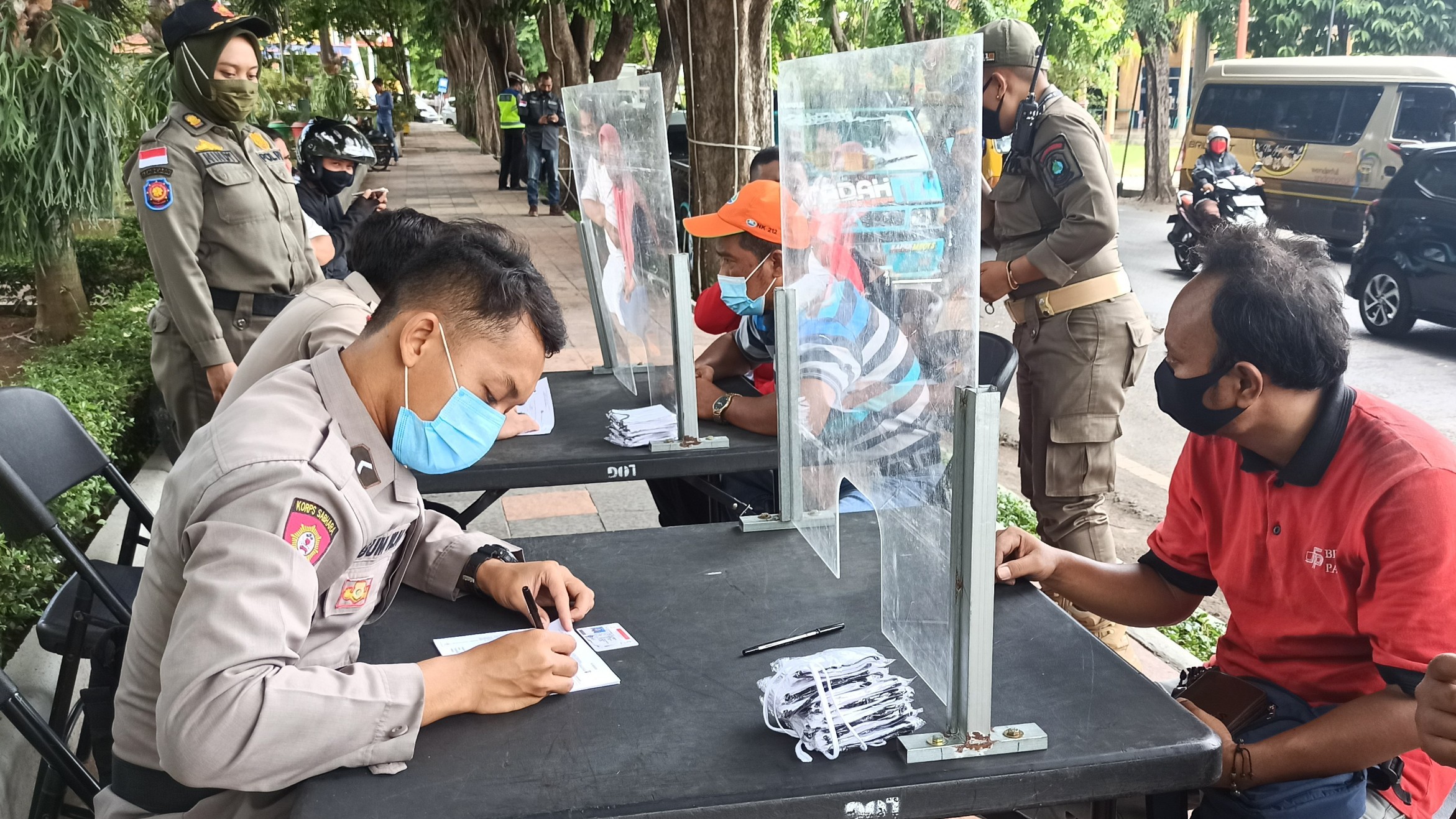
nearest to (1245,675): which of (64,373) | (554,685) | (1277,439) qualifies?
(1277,439)

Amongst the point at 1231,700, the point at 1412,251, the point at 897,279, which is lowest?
the point at 1412,251

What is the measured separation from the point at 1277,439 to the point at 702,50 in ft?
15.7

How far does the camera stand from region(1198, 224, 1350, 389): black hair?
168 centimetres

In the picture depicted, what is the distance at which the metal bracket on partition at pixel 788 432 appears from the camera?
81.7 inches

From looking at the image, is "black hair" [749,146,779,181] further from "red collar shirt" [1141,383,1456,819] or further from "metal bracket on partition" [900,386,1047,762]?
"metal bracket on partition" [900,386,1047,762]

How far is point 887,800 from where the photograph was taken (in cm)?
136

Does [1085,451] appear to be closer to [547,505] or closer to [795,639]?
[795,639]

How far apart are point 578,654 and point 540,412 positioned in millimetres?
1357

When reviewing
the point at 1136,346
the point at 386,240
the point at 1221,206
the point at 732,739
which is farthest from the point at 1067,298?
the point at 1221,206

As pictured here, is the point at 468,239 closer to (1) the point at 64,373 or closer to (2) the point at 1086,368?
(2) the point at 1086,368

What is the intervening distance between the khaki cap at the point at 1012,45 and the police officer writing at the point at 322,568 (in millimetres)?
2151

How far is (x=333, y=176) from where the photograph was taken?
5.09 m

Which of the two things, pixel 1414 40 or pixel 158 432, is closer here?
pixel 158 432

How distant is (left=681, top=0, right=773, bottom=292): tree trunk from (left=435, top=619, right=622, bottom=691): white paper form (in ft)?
14.7
